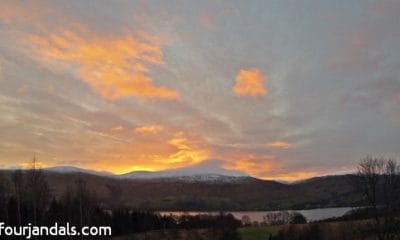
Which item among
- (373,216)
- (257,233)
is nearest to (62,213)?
(257,233)

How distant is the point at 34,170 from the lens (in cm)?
7662

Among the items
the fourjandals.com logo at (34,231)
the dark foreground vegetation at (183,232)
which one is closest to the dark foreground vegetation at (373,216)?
the dark foreground vegetation at (183,232)

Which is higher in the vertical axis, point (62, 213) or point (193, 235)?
point (62, 213)

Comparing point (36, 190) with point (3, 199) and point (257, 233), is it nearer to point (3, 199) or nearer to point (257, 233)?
point (3, 199)

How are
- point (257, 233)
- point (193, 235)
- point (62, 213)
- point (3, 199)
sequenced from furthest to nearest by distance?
point (257, 233), point (62, 213), point (193, 235), point (3, 199)

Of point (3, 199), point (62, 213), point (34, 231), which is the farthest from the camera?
point (62, 213)

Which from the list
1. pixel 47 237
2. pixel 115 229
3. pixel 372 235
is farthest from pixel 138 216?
pixel 372 235

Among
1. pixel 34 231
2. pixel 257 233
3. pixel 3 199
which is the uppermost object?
pixel 3 199

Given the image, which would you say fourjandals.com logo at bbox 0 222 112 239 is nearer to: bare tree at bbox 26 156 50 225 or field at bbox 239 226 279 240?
bare tree at bbox 26 156 50 225

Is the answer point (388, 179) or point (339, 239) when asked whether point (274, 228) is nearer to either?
point (339, 239)

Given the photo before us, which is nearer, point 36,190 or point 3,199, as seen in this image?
point 36,190

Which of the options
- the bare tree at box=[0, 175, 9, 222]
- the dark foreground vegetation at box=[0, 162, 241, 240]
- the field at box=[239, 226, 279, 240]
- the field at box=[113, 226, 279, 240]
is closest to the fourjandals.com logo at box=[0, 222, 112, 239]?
the dark foreground vegetation at box=[0, 162, 241, 240]

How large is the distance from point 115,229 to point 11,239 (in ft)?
125

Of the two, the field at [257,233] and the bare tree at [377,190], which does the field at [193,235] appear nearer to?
the field at [257,233]
